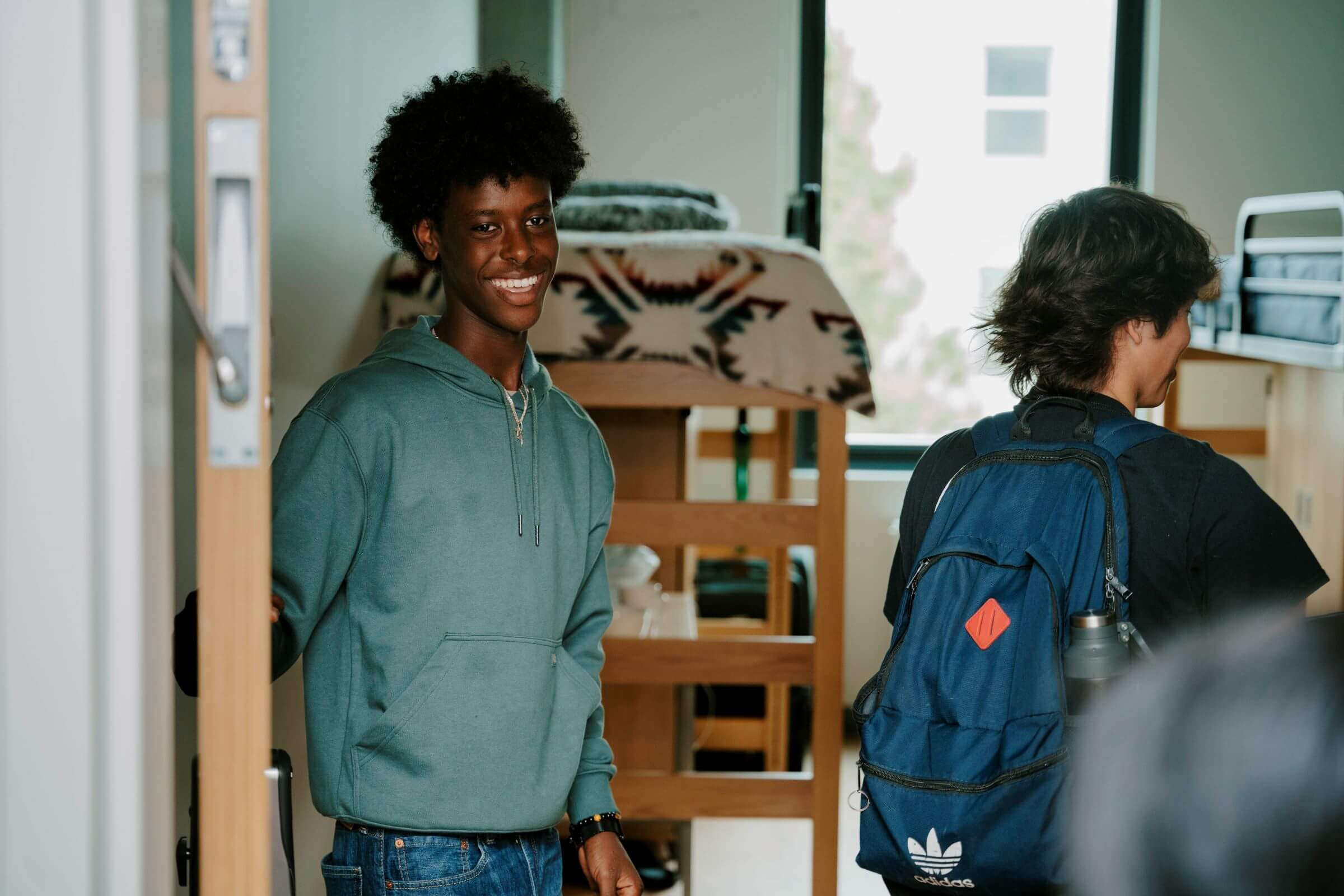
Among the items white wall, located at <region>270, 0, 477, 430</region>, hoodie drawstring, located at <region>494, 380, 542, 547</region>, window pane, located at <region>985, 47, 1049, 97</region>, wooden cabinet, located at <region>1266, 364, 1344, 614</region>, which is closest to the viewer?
hoodie drawstring, located at <region>494, 380, 542, 547</region>

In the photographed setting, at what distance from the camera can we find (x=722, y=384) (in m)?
2.05

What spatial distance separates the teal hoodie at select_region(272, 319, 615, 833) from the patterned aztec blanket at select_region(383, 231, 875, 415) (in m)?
0.83

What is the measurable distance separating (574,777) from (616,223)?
1.43 metres

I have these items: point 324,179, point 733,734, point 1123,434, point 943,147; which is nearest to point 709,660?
point 324,179

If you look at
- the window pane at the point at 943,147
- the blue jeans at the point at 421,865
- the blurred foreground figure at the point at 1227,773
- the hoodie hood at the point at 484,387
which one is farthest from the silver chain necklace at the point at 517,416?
the window pane at the point at 943,147

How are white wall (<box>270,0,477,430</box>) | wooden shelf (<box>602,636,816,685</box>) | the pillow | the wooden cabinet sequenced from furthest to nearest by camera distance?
the wooden cabinet → the pillow → wooden shelf (<box>602,636,816,685</box>) → white wall (<box>270,0,477,430</box>)

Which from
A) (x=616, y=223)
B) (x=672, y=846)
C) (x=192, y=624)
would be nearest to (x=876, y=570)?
(x=672, y=846)

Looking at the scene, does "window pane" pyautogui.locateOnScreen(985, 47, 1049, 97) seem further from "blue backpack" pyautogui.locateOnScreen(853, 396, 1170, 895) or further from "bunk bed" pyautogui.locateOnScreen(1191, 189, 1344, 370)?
"blue backpack" pyautogui.locateOnScreen(853, 396, 1170, 895)

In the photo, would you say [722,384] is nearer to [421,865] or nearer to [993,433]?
[993,433]

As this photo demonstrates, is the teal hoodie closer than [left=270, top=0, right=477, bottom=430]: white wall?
Yes

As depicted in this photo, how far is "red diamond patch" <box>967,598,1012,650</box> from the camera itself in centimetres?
111

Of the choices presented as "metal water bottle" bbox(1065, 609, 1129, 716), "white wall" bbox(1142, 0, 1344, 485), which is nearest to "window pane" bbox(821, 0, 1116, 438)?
"white wall" bbox(1142, 0, 1344, 485)

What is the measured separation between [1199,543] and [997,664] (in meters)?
0.20

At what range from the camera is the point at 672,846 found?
2775 millimetres
